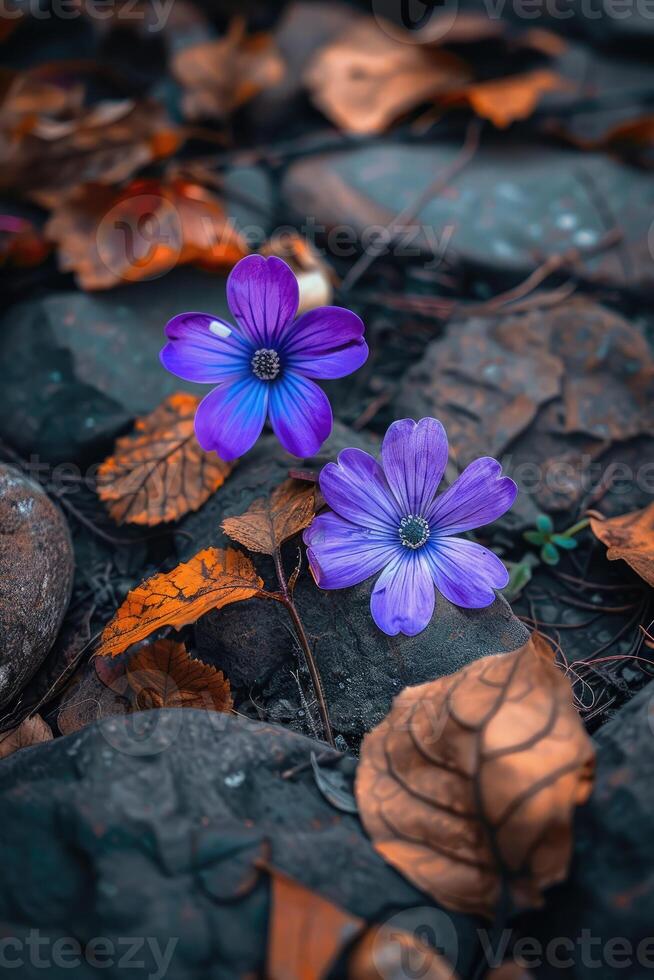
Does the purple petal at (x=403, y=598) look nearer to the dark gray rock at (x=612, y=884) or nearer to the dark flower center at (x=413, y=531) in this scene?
the dark flower center at (x=413, y=531)

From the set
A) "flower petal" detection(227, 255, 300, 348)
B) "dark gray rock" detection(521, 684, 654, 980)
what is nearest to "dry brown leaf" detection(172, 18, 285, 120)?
"flower petal" detection(227, 255, 300, 348)

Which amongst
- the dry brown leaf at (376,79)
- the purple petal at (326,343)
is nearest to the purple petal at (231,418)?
the purple petal at (326,343)

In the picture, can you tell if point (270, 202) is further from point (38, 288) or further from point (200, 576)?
point (200, 576)

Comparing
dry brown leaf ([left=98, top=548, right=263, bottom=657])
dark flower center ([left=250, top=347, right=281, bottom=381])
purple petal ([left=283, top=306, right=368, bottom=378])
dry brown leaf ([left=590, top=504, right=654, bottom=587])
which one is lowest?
dry brown leaf ([left=590, top=504, right=654, bottom=587])

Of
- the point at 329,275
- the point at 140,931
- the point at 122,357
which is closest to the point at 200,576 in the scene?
the point at 140,931

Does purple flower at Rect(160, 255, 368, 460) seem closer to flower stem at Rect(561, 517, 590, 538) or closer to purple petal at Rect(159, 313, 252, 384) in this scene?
purple petal at Rect(159, 313, 252, 384)

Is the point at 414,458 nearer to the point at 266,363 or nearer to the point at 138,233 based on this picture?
the point at 266,363

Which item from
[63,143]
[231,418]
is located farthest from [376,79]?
[231,418]

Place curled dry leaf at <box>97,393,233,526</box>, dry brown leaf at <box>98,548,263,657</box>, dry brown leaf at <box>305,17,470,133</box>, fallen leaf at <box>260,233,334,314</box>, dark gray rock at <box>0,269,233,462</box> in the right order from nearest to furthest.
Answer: dry brown leaf at <box>98,548,263,657</box>
curled dry leaf at <box>97,393,233,526</box>
dark gray rock at <box>0,269,233,462</box>
fallen leaf at <box>260,233,334,314</box>
dry brown leaf at <box>305,17,470,133</box>

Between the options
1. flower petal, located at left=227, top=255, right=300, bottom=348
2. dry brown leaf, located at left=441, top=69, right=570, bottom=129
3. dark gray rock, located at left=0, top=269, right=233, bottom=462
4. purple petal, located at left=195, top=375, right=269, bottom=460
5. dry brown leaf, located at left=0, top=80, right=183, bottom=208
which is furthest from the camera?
dry brown leaf, located at left=441, top=69, right=570, bottom=129
